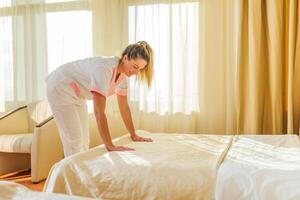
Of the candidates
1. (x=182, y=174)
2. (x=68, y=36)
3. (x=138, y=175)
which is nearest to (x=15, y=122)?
(x=68, y=36)

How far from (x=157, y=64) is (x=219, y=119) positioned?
2.66 ft

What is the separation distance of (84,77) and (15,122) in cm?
173

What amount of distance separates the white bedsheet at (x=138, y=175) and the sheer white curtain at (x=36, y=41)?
2222 mm

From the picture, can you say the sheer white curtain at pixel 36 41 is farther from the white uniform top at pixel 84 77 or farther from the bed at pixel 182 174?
the bed at pixel 182 174

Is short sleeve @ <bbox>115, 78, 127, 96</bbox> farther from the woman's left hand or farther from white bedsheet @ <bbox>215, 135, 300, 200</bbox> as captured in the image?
white bedsheet @ <bbox>215, 135, 300, 200</bbox>

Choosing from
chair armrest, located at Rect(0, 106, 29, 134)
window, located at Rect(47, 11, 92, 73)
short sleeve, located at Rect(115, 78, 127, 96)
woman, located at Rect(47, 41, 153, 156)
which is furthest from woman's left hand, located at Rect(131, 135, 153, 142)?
chair armrest, located at Rect(0, 106, 29, 134)

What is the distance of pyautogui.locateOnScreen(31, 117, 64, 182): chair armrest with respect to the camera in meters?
3.12

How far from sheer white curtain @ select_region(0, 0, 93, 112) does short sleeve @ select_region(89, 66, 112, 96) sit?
1778 mm

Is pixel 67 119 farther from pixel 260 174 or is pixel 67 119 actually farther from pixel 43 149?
pixel 260 174

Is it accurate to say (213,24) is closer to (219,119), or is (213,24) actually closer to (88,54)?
(219,119)

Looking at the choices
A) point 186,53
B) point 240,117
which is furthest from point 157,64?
point 240,117

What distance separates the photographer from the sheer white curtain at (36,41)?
3.76 meters

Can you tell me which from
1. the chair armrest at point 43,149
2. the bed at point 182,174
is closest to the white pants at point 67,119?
the bed at point 182,174

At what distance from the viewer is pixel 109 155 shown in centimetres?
178
